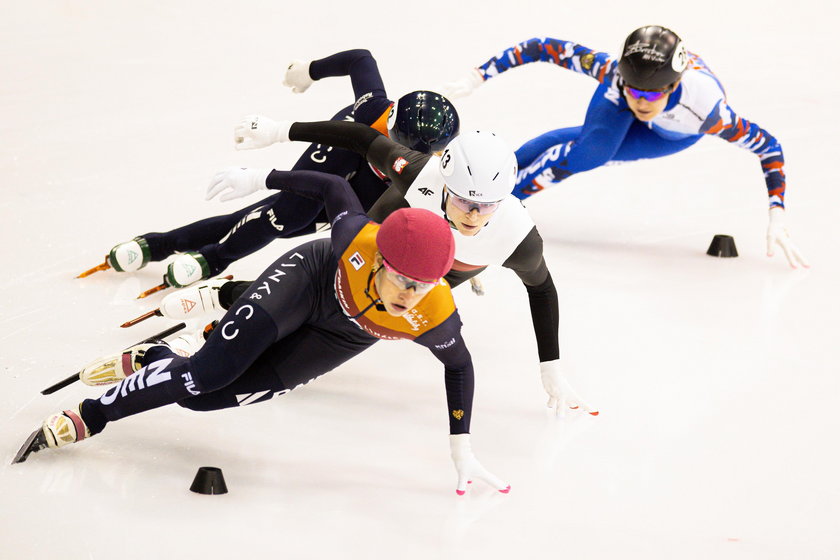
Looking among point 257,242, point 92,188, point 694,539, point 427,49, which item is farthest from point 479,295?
point 427,49

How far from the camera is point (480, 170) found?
333 centimetres

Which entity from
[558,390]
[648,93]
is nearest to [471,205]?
[558,390]

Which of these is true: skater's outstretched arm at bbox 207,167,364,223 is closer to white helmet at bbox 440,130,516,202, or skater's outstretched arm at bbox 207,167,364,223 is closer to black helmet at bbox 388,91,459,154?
white helmet at bbox 440,130,516,202

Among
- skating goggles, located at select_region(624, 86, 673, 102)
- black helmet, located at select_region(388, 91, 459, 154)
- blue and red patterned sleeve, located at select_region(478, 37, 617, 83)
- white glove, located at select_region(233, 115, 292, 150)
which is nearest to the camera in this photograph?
black helmet, located at select_region(388, 91, 459, 154)

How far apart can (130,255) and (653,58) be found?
2.57m

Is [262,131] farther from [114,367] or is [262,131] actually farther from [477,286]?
[477,286]

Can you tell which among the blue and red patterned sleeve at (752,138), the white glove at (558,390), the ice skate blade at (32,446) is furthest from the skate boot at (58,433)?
the blue and red patterned sleeve at (752,138)

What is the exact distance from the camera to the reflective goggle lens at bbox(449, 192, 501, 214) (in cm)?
339

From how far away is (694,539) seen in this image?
3.28 metres

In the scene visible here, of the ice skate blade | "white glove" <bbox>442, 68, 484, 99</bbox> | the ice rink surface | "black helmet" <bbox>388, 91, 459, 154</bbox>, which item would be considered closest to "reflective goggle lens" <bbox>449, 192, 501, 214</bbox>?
"black helmet" <bbox>388, 91, 459, 154</bbox>

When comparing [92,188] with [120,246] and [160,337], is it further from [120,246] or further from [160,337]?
[160,337]

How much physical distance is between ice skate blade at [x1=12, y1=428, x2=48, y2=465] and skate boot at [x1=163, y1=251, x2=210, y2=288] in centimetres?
131

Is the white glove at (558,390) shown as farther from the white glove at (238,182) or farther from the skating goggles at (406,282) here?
the white glove at (238,182)

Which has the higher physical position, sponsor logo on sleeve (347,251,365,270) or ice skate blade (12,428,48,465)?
sponsor logo on sleeve (347,251,365,270)
